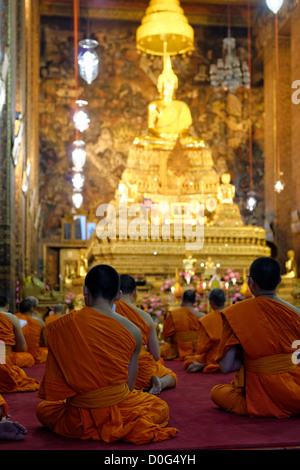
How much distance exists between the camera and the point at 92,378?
10.6ft

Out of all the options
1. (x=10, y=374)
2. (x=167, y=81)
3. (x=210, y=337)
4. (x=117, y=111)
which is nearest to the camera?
(x=10, y=374)

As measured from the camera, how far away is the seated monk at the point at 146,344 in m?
4.62

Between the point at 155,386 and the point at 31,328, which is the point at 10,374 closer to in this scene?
the point at 155,386

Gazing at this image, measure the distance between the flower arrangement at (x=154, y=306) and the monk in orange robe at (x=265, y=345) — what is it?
5.77m

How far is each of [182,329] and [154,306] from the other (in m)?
2.56

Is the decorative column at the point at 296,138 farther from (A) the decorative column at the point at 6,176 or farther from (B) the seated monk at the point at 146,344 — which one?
(B) the seated monk at the point at 146,344

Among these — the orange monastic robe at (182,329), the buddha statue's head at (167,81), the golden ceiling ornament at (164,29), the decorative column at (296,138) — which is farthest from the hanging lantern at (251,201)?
the orange monastic robe at (182,329)

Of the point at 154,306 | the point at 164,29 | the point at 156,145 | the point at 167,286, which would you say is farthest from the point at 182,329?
the point at 164,29

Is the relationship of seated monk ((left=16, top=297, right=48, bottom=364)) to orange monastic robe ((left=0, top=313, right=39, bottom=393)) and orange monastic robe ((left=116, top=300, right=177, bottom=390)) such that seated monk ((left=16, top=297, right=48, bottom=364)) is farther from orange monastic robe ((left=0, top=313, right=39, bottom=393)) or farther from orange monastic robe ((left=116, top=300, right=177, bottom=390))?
orange monastic robe ((left=116, top=300, right=177, bottom=390))

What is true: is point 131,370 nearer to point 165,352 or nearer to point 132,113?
point 165,352

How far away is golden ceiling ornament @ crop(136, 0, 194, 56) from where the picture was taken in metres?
17.2

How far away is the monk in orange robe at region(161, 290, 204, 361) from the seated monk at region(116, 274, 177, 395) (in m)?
2.00

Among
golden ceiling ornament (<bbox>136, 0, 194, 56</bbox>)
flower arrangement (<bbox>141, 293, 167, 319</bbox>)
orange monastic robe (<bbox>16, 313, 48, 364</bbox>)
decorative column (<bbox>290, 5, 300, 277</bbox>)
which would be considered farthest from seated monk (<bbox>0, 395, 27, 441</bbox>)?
golden ceiling ornament (<bbox>136, 0, 194, 56</bbox>)

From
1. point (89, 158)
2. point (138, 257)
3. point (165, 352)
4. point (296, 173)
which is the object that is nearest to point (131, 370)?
point (165, 352)
